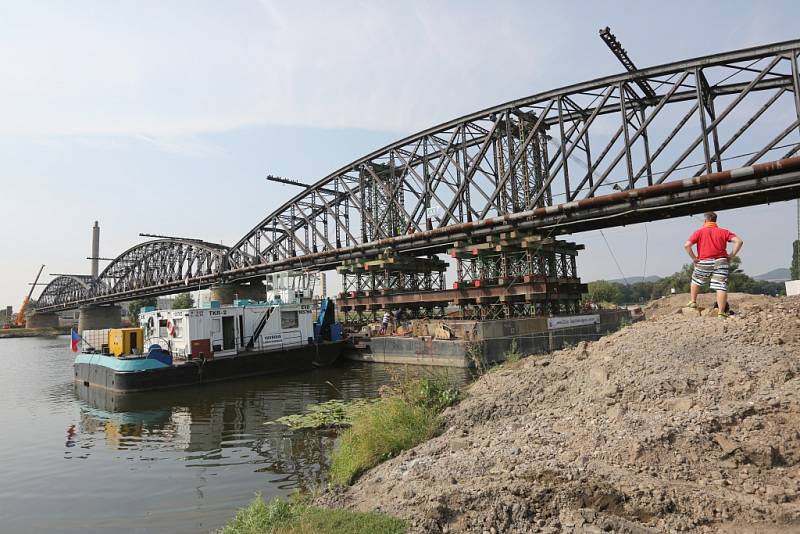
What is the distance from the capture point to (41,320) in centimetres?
13700

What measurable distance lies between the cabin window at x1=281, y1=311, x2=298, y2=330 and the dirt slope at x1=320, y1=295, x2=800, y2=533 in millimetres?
21392

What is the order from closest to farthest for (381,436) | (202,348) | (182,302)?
1. (381,436)
2. (202,348)
3. (182,302)

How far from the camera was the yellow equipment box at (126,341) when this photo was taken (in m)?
24.7

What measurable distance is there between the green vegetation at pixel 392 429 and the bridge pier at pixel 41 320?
6458 inches

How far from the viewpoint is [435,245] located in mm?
37219

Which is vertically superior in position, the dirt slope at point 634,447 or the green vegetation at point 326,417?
the dirt slope at point 634,447

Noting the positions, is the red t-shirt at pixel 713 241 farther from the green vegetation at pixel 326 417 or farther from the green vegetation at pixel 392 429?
the green vegetation at pixel 326 417

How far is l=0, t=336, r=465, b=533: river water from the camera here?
8.98 m

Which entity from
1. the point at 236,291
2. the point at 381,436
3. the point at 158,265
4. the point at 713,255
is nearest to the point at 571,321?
the point at 713,255

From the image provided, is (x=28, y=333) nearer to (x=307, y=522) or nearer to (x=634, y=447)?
(x=307, y=522)

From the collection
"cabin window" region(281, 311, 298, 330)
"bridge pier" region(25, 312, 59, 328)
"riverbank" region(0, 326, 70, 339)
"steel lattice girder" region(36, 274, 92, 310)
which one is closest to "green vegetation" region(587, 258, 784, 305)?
"cabin window" region(281, 311, 298, 330)

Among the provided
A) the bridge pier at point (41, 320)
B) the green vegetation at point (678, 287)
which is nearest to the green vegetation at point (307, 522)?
the green vegetation at point (678, 287)

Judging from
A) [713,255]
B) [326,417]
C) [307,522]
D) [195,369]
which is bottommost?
[326,417]

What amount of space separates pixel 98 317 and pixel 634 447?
133 metres
